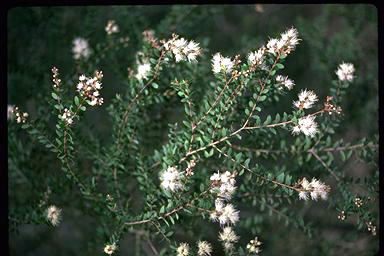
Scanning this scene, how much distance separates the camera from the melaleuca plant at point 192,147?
172 centimetres

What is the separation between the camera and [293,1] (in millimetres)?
2793

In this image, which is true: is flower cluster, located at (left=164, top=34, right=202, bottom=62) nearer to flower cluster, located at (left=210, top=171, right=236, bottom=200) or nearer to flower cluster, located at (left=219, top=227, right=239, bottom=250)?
flower cluster, located at (left=210, top=171, right=236, bottom=200)

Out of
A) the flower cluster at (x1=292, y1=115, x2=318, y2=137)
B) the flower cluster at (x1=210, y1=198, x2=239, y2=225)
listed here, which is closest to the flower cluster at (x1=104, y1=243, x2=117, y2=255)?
the flower cluster at (x1=210, y1=198, x2=239, y2=225)

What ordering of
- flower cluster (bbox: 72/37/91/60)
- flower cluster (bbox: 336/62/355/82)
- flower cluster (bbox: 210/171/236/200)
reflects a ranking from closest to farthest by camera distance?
flower cluster (bbox: 210/171/236/200)
flower cluster (bbox: 336/62/355/82)
flower cluster (bbox: 72/37/91/60)

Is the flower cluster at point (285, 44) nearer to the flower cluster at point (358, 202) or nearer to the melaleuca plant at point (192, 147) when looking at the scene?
the melaleuca plant at point (192, 147)

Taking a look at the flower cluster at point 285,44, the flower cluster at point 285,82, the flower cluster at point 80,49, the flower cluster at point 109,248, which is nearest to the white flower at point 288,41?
the flower cluster at point 285,44

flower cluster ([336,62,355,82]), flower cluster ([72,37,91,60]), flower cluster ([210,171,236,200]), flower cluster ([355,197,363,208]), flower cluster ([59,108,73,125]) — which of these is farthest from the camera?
flower cluster ([72,37,91,60])

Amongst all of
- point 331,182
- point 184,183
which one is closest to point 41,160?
point 184,183

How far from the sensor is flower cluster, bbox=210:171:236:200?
1646 mm

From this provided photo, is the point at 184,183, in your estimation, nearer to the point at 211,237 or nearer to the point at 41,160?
the point at 41,160

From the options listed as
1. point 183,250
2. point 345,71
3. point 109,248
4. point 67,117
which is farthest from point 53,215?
point 345,71

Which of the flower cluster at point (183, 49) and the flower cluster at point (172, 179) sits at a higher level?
the flower cluster at point (183, 49)

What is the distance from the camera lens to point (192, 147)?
183cm

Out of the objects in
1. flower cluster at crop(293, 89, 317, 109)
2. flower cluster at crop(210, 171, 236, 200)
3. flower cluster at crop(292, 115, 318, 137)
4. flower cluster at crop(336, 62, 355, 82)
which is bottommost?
flower cluster at crop(210, 171, 236, 200)
